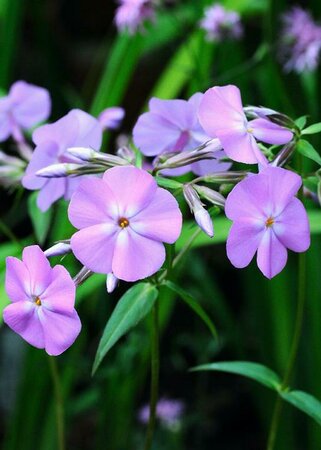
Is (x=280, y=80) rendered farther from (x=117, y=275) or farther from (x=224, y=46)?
(x=117, y=275)

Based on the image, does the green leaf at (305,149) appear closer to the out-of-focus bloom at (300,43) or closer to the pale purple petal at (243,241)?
the pale purple petal at (243,241)

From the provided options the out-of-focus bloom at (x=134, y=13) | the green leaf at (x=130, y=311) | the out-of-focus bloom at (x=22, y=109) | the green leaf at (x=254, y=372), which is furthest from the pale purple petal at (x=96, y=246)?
the out-of-focus bloom at (x=134, y=13)

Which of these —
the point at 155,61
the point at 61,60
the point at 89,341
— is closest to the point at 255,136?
the point at 89,341

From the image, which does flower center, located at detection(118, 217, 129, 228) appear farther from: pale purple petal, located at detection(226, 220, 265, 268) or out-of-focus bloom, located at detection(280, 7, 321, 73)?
out-of-focus bloom, located at detection(280, 7, 321, 73)

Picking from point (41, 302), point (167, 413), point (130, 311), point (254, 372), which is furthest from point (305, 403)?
point (167, 413)

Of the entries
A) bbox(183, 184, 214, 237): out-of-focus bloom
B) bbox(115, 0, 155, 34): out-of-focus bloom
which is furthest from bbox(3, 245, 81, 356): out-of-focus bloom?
bbox(115, 0, 155, 34): out-of-focus bloom

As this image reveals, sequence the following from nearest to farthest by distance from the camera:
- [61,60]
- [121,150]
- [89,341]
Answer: [121,150] < [89,341] < [61,60]
